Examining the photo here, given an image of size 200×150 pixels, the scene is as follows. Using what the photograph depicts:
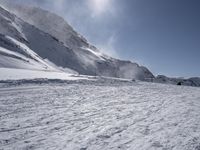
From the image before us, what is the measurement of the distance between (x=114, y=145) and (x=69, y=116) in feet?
13.0

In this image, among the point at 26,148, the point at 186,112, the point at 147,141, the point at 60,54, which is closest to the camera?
the point at 26,148

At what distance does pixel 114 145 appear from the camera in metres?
8.24

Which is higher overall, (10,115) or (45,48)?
(45,48)

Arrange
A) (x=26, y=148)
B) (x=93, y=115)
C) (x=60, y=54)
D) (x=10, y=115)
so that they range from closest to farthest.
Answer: (x=26, y=148) → (x=10, y=115) → (x=93, y=115) → (x=60, y=54)

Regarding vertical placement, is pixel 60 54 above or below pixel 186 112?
above

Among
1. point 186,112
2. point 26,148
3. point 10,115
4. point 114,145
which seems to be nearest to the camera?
point 26,148

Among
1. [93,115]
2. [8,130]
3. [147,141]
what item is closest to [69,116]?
[93,115]

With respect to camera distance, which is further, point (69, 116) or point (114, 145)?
point (69, 116)

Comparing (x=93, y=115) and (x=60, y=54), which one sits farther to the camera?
(x=60, y=54)

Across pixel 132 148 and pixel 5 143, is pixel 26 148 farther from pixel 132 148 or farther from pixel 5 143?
pixel 132 148

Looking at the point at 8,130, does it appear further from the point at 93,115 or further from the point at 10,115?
the point at 93,115

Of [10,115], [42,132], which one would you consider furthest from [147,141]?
[10,115]

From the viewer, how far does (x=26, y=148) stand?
25.2 ft

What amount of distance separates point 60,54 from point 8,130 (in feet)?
540
